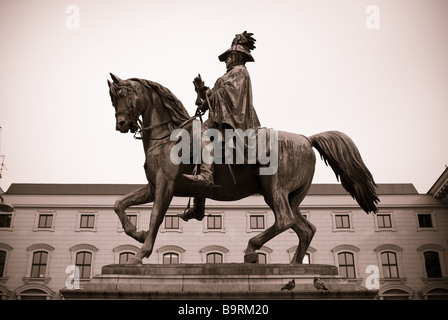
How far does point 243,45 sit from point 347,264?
117 feet

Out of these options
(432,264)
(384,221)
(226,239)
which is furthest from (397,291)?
(226,239)

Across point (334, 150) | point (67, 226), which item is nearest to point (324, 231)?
point (67, 226)

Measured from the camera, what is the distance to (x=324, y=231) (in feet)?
141

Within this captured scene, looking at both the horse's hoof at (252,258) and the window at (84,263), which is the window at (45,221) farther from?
the horse's hoof at (252,258)

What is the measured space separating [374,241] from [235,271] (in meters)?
37.9

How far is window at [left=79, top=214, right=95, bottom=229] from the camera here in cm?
4312

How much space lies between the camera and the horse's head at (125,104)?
27.0ft

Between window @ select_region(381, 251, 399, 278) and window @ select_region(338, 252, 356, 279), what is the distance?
2.40 m

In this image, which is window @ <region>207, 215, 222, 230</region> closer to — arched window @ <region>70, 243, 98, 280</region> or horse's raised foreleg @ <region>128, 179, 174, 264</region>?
arched window @ <region>70, 243, 98, 280</region>

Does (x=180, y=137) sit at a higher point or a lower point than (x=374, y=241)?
lower

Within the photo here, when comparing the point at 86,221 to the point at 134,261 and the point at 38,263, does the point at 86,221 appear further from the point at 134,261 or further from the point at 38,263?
the point at 134,261
